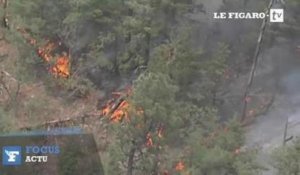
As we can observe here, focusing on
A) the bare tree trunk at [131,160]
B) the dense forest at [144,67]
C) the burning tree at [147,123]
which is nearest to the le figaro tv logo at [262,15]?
the dense forest at [144,67]

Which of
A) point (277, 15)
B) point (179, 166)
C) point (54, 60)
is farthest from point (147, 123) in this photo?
point (54, 60)

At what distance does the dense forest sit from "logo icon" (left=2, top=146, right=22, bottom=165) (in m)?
1.98

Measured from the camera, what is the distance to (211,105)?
2573cm

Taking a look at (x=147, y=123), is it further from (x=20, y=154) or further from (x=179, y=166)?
(x=20, y=154)

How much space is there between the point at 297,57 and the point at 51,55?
1079 centimetres

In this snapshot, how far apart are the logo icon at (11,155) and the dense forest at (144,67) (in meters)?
1.98

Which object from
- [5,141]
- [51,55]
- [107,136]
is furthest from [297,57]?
[5,141]

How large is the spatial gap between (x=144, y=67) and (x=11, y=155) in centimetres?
884

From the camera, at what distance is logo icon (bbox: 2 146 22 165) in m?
19.4

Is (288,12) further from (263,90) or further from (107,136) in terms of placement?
(107,136)

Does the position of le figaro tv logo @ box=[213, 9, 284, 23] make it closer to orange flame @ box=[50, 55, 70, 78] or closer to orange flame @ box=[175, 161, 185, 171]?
orange flame @ box=[50, 55, 70, 78]

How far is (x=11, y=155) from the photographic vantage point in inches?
764

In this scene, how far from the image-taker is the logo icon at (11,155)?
1938cm

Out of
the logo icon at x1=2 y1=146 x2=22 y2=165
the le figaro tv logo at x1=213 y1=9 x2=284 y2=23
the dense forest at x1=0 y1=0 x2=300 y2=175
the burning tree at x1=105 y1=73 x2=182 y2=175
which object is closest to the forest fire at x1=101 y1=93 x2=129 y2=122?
the dense forest at x1=0 y1=0 x2=300 y2=175
